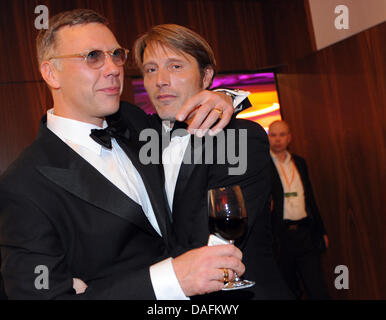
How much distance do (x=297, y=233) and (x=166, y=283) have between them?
3416mm

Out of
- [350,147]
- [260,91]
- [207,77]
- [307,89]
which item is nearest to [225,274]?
[207,77]

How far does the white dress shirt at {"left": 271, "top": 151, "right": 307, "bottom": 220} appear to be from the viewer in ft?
15.7

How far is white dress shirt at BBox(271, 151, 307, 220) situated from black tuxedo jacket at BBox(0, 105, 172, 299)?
313cm

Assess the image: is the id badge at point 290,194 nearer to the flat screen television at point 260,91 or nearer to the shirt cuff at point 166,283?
the flat screen television at point 260,91

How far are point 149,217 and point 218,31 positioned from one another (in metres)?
4.65

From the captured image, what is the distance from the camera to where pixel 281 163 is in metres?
5.04

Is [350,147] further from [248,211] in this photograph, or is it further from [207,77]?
[248,211]

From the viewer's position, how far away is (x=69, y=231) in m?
1.64

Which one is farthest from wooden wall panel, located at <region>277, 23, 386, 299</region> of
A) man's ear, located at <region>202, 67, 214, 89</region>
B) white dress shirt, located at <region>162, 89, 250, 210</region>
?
white dress shirt, located at <region>162, 89, 250, 210</region>

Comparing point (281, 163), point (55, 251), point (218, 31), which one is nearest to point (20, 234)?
point (55, 251)

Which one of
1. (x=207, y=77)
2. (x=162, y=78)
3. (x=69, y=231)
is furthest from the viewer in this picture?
(x=207, y=77)

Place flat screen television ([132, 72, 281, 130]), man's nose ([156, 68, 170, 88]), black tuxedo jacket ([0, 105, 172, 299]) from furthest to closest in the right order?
flat screen television ([132, 72, 281, 130]), man's nose ([156, 68, 170, 88]), black tuxedo jacket ([0, 105, 172, 299])

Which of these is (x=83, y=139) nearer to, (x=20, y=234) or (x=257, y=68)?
(x=20, y=234)

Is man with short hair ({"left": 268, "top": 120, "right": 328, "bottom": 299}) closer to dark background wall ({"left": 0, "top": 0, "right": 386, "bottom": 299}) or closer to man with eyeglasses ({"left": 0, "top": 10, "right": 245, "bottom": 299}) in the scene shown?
dark background wall ({"left": 0, "top": 0, "right": 386, "bottom": 299})
